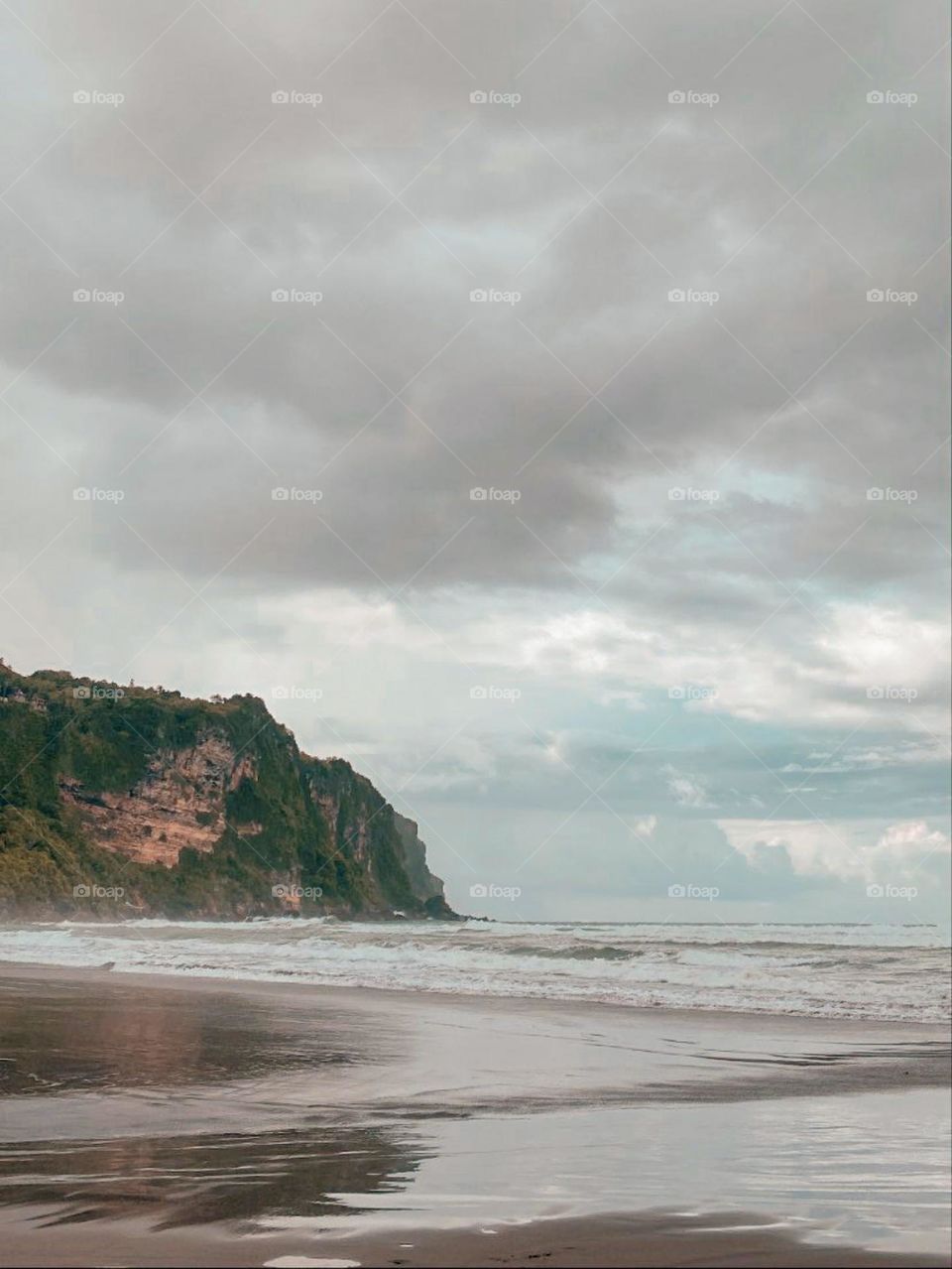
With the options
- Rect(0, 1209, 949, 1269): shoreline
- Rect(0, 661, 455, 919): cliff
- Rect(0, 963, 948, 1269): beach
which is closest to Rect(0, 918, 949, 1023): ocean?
Rect(0, 963, 948, 1269): beach

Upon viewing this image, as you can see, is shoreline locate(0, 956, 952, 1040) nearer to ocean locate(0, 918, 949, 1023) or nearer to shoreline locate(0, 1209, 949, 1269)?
ocean locate(0, 918, 949, 1023)

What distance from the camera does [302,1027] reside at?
556 inches

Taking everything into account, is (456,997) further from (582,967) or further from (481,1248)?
(481,1248)

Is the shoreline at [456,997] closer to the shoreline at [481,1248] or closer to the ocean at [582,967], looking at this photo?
the ocean at [582,967]

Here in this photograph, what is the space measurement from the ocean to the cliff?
6492cm

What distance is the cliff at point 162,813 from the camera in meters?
103

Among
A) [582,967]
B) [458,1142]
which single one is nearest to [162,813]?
[582,967]

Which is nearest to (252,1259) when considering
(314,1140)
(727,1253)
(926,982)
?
(727,1253)

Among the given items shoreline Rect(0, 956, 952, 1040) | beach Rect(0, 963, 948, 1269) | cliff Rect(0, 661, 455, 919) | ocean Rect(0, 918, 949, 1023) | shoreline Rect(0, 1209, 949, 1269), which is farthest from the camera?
cliff Rect(0, 661, 455, 919)

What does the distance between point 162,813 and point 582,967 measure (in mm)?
101032

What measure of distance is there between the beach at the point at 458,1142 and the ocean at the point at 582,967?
4119mm

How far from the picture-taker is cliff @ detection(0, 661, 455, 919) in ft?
337

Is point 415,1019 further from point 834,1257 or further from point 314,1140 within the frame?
point 834,1257

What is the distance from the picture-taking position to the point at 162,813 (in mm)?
119062
